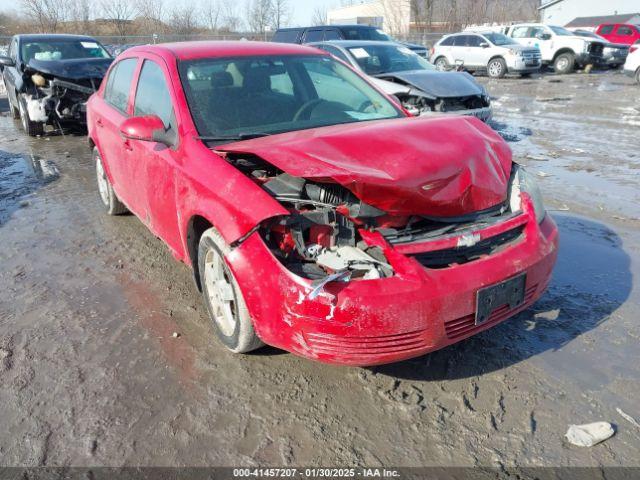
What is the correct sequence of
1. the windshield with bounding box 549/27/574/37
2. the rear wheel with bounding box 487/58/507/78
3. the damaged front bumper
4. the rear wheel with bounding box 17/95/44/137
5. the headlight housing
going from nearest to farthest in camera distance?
the damaged front bumper
the headlight housing
the rear wheel with bounding box 17/95/44/137
the rear wheel with bounding box 487/58/507/78
the windshield with bounding box 549/27/574/37

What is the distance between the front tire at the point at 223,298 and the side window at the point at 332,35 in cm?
1109

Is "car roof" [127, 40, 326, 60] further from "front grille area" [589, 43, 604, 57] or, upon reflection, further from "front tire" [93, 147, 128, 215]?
"front grille area" [589, 43, 604, 57]

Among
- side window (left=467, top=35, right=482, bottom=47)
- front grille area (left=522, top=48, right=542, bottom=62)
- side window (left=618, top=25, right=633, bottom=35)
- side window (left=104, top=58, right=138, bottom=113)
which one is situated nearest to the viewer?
side window (left=104, top=58, right=138, bottom=113)

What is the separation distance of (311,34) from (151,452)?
1240 centimetres

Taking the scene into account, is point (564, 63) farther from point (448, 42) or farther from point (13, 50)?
point (13, 50)

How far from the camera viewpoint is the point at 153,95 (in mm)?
3818

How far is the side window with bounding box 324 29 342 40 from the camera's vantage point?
12.9m

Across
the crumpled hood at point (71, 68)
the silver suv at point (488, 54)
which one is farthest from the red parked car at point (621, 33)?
the crumpled hood at point (71, 68)

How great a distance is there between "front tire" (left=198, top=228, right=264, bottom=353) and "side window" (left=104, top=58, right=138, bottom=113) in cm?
194

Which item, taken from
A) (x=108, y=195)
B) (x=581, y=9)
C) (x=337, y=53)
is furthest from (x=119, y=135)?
(x=581, y=9)

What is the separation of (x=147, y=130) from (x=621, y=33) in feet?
89.0

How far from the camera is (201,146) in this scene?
3.12 meters

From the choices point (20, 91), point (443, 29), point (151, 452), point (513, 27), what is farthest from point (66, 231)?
point (443, 29)

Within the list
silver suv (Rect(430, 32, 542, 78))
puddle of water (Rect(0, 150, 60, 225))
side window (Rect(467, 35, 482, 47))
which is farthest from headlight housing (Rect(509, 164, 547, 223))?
side window (Rect(467, 35, 482, 47))
